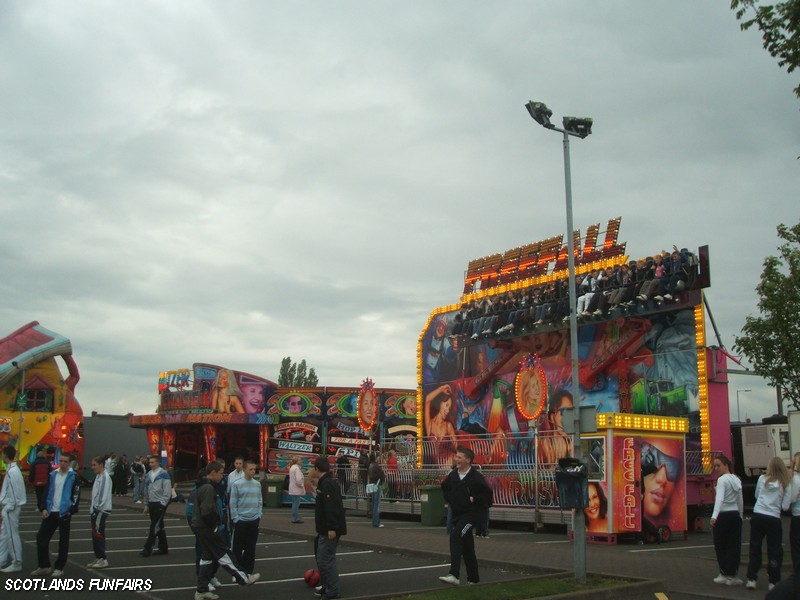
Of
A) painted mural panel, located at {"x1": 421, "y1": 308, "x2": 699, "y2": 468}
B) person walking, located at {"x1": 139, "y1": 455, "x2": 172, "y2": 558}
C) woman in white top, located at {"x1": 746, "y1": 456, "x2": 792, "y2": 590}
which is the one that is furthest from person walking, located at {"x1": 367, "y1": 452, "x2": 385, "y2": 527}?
woman in white top, located at {"x1": 746, "y1": 456, "x2": 792, "y2": 590}

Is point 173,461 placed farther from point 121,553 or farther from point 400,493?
point 121,553

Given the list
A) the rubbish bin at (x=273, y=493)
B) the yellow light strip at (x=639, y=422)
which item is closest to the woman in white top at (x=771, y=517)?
the yellow light strip at (x=639, y=422)

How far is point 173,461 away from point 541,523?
34.7 m

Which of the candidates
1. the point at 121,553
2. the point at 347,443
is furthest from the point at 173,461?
the point at 121,553

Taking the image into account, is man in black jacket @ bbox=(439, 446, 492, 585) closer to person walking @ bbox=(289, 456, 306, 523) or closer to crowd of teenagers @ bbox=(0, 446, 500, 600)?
crowd of teenagers @ bbox=(0, 446, 500, 600)

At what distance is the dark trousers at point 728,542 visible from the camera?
11656 mm

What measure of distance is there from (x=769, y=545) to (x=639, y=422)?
6662 mm

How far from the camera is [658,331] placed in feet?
86.4

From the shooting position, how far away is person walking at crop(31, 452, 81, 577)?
11.5 m

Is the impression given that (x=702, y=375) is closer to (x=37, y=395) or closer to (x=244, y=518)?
(x=244, y=518)

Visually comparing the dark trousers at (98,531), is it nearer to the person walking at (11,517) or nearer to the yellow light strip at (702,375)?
the person walking at (11,517)

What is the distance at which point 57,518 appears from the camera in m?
11.6

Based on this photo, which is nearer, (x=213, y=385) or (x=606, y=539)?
(x=606, y=539)

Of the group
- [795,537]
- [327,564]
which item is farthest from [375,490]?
[795,537]
